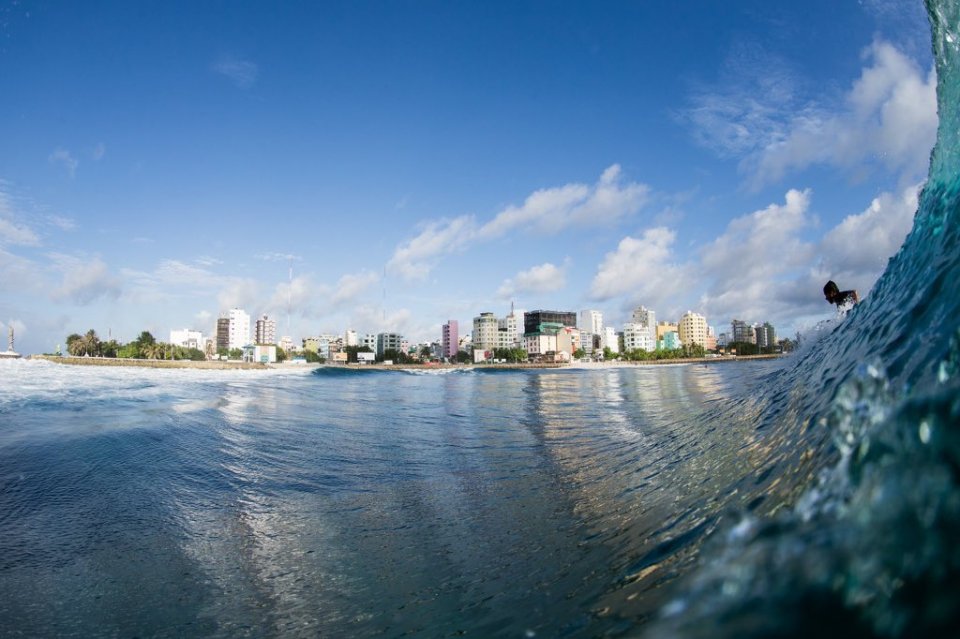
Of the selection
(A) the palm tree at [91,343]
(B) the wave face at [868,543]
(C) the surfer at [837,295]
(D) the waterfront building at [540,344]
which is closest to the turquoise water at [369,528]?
(B) the wave face at [868,543]

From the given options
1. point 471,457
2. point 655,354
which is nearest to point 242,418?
point 471,457

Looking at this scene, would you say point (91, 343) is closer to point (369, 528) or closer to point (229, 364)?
point (229, 364)

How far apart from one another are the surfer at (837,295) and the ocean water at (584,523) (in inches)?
245

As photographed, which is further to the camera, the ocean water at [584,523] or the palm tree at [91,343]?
the palm tree at [91,343]

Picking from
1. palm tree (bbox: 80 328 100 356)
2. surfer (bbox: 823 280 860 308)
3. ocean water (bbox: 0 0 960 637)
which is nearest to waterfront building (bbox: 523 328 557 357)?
palm tree (bbox: 80 328 100 356)

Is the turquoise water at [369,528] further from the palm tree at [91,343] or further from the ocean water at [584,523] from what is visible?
the palm tree at [91,343]

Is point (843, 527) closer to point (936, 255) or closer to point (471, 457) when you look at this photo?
point (936, 255)

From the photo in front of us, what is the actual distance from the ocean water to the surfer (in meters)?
6.21

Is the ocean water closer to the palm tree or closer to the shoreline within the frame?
the shoreline

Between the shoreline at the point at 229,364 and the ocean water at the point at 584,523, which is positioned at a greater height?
the ocean water at the point at 584,523

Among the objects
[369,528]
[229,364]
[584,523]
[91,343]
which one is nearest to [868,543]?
[584,523]

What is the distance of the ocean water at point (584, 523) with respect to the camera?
55.2 inches

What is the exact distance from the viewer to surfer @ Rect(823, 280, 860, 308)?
39.7 ft

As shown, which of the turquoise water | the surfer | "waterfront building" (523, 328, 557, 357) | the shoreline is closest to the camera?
the turquoise water
